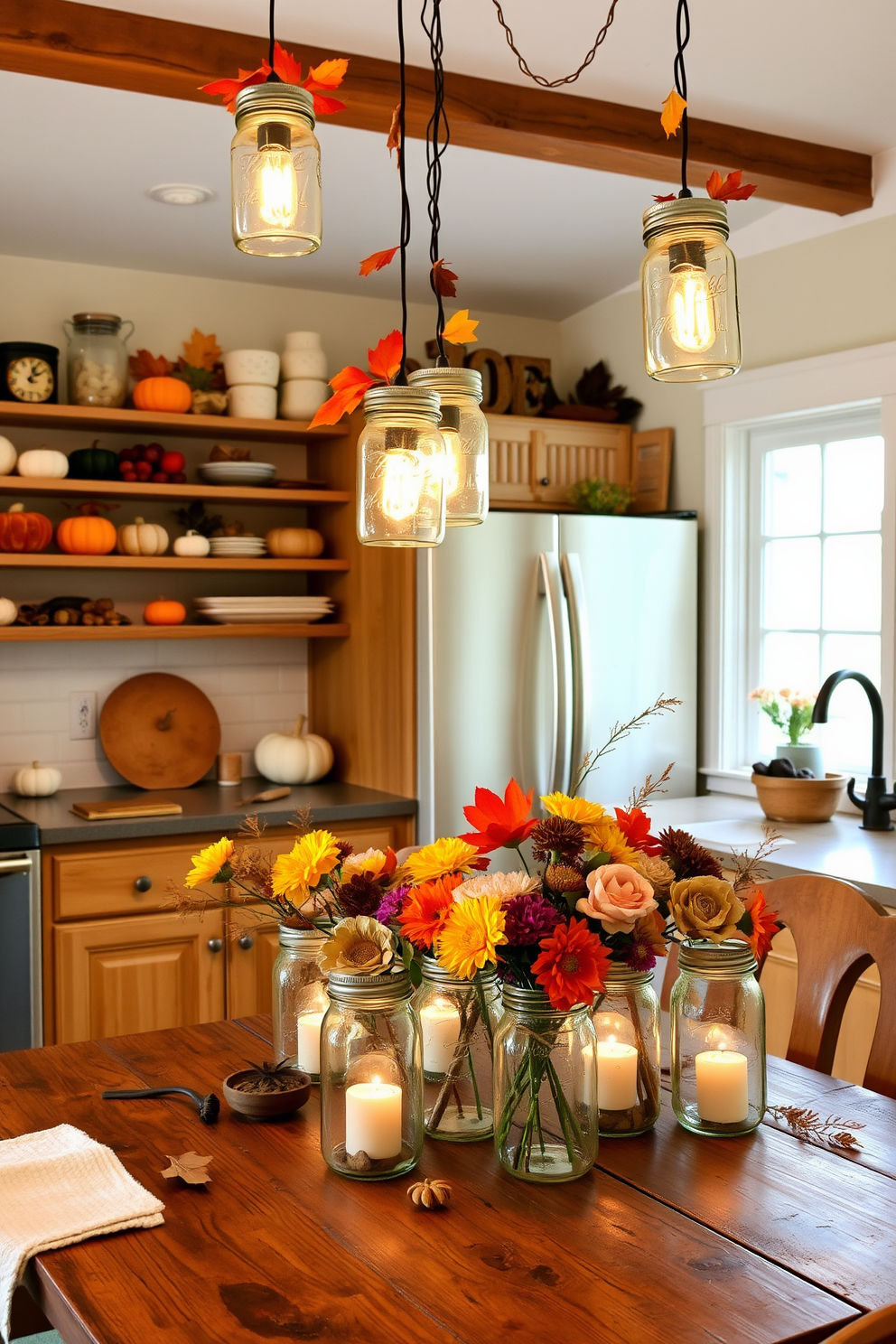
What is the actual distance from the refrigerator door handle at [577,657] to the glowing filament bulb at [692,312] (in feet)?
7.41

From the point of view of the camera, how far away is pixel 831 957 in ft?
6.30

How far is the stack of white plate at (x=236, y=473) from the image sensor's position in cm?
375

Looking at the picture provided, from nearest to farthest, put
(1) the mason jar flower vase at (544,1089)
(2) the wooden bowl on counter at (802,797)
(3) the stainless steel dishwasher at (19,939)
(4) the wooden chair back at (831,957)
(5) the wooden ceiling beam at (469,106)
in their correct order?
(1) the mason jar flower vase at (544,1089) < (4) the wooden chair back at (831,957) < (5) the wooden ceiling beam at (469,106) < (3) the stainless steel dishwasher at (19,939) < (2) the wooden bowl on counter at (802,797)

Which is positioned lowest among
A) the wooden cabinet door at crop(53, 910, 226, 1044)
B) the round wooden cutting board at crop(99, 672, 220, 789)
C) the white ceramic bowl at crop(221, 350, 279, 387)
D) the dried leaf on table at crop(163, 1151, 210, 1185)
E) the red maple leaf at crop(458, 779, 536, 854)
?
the wooden cabinet door at crop(53, 910, 226, 1044)

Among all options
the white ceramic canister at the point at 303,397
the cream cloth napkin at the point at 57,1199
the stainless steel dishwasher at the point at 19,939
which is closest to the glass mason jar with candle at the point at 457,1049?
the cream cloth napkin at the point at 57,1199

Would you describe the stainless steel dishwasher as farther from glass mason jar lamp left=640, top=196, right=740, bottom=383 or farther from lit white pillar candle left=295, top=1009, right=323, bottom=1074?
glass mason jar lamp left=640, top=196, right=740, bottom=383

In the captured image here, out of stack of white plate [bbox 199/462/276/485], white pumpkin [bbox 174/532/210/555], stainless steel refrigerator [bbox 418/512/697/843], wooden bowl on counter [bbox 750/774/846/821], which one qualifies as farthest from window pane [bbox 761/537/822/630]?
white pumpkin [bbox 174/532/210/555]

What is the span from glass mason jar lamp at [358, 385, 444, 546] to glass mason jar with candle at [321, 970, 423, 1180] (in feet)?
1.54

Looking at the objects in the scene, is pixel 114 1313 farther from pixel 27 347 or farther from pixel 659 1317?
pixel 27 347

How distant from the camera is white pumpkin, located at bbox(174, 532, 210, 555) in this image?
12.1ft

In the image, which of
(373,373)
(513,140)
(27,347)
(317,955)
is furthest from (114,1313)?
(27,347)

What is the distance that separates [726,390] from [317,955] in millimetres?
2638

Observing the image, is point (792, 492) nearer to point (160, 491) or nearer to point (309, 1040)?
point (160, 491)

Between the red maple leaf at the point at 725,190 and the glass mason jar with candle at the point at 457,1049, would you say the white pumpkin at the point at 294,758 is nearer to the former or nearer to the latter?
the glass mason jar with candle at the point at 457,1049
